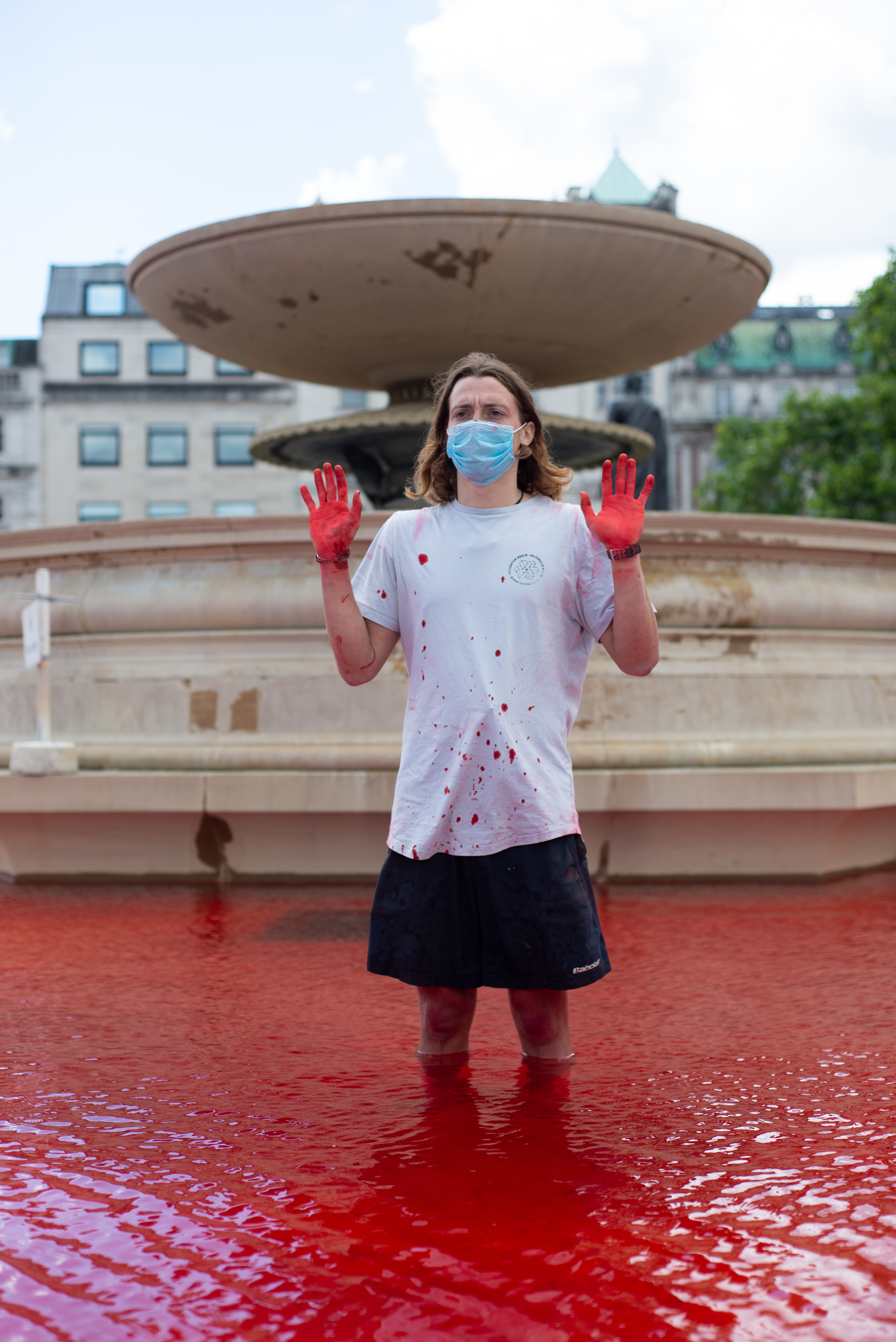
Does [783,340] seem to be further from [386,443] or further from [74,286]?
[386,443]

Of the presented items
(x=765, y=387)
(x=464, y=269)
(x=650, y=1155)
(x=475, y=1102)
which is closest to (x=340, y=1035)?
(x=475, y=1102)

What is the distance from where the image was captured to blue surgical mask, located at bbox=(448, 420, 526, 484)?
2578 mm

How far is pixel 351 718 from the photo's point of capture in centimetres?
534

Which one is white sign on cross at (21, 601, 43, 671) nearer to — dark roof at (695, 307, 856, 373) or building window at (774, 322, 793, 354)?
dark roof at (695, 307, 856, 373)

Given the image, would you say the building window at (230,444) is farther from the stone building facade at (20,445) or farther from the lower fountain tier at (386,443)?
the lower fountain tier at (386,443)

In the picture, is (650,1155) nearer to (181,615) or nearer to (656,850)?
(656,850)

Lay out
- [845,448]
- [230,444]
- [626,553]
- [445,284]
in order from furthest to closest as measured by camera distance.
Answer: [230,444] < [845,448] < [445,284] < [626,553]

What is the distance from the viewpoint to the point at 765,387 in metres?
56.1

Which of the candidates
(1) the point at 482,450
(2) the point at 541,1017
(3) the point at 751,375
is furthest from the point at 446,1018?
(3) the point at 751,375

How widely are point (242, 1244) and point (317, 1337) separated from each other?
305mm

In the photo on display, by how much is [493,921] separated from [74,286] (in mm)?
50432

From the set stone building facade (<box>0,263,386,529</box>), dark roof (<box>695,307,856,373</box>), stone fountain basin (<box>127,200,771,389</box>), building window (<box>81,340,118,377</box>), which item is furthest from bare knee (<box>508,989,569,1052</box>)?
dark roof (<box>695,307,856,373</box>)

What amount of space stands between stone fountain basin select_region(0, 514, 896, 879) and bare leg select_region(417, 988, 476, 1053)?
226cm

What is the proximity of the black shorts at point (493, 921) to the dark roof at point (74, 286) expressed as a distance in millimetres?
48814
